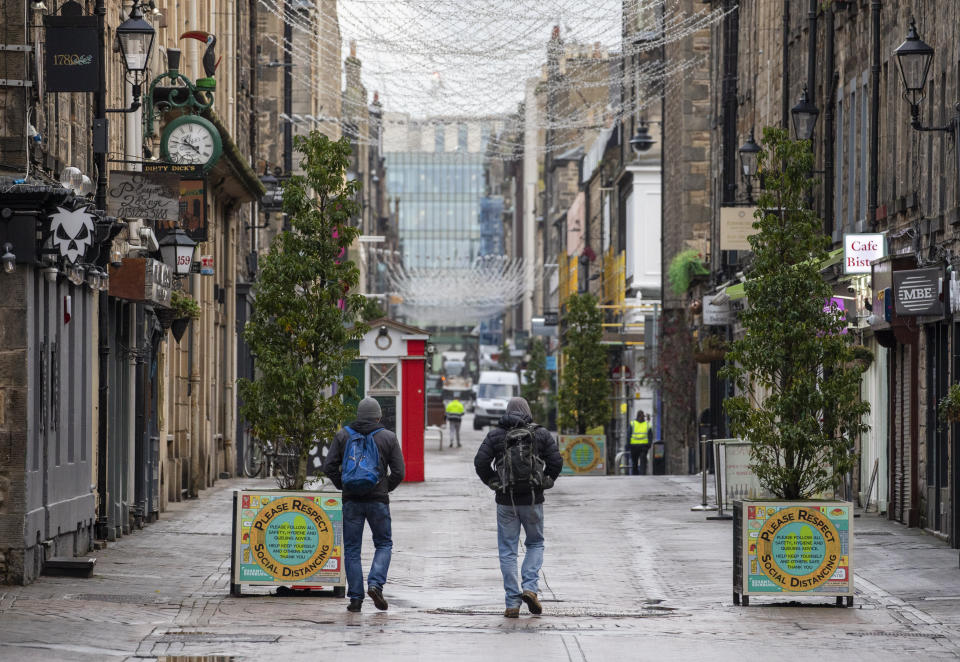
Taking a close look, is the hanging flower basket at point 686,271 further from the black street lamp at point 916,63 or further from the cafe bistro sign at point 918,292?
the black street lamp at point 916,63

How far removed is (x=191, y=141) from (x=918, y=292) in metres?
9.70

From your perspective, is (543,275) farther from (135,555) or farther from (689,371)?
(135,555)

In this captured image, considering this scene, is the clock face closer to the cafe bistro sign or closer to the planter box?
the cafe bistro sign

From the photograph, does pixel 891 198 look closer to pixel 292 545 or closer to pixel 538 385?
pixel 292 545

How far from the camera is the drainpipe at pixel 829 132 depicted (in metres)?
29.0

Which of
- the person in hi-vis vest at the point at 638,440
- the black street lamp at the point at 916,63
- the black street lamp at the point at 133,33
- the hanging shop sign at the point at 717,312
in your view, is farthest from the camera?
the person in hi-vis vest at the point at 638,440

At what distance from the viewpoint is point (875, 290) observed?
23547 mm

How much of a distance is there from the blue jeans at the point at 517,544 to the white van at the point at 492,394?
212 feet

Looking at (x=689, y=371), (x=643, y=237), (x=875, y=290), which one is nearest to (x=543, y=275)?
(x=643, y=237)

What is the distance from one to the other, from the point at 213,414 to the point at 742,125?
13.2 m

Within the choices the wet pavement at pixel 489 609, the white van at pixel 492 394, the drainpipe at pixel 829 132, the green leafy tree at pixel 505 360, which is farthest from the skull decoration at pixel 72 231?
the green leafy tree at pixel 505 360

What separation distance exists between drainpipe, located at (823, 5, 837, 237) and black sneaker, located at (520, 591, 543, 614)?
15.9 metres

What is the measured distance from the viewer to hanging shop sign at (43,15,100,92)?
16.4 m

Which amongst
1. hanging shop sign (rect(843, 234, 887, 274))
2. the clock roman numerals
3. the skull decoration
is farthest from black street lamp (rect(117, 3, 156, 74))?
hanging shop sign (rect(843, 234, 887, 274))
